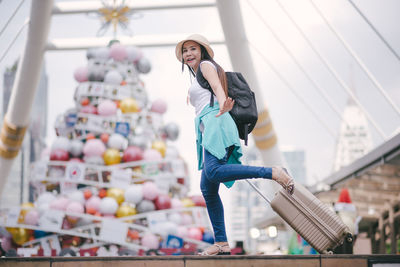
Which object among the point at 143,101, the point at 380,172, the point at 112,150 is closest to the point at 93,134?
the point at 112,150

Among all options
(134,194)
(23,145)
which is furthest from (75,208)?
(23,145)

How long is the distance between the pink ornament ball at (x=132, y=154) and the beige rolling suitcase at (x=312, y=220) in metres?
6.32

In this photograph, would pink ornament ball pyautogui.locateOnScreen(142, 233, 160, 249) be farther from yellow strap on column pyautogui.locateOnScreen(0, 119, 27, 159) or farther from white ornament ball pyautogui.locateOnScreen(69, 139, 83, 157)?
yellow strap on column pyautogui.locateOnScreen(0, 119, 27, 159)

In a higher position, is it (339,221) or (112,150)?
(112,150)

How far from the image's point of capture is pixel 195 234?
9.41 metres

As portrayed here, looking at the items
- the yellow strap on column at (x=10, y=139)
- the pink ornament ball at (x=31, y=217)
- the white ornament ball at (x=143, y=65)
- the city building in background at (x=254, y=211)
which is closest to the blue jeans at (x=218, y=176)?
the city building in background at (x=254, y=211)

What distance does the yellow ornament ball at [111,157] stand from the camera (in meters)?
9.59

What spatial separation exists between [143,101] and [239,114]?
7.24 m

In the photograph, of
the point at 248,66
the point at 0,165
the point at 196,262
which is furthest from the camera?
the point at 0,165

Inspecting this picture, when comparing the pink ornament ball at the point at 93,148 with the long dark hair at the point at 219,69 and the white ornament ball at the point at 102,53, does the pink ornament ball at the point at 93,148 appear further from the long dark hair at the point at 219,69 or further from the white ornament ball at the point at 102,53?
the long dark hair at the point at 219,69

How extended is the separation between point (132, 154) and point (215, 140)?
6238mm

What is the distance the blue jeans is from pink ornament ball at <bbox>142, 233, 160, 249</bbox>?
17.6 feet

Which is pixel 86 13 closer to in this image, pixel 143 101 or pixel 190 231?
pixel 143 101

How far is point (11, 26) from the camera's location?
1199cm
